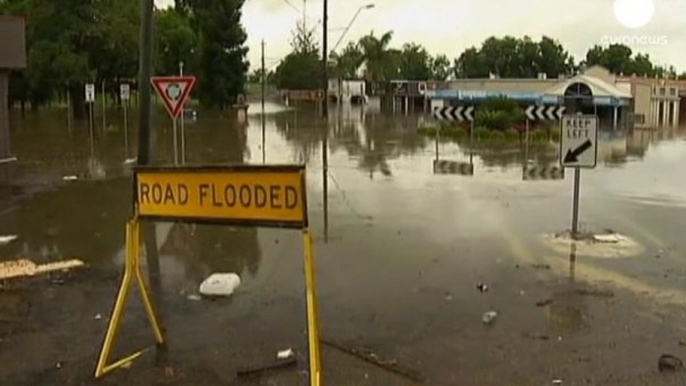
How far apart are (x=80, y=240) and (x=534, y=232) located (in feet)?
20.7

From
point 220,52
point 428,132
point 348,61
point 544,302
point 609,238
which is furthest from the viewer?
point 348,61

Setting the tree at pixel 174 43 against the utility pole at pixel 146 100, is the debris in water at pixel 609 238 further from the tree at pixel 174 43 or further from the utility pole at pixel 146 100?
the tree at pixel 174 43

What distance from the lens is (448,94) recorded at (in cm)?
6512

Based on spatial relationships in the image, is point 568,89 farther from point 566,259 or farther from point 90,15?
point 566,259

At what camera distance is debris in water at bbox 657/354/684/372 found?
612 cm

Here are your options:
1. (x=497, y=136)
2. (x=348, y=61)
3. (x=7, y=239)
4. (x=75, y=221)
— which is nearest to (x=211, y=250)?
(x=7, y=239)

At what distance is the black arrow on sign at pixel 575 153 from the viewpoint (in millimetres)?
11320

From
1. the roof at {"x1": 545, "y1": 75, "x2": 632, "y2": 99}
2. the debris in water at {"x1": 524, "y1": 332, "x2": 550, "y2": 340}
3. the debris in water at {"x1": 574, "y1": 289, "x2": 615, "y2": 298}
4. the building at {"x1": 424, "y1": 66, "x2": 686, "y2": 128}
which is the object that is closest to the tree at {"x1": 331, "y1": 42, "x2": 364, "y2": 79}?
the building at {"x1": 424, "y1": 66, "x2": 686, "y2": 128}

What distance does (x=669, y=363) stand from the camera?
6.17 m

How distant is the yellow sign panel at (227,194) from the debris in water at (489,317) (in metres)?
2.53

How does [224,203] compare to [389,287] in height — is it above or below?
above

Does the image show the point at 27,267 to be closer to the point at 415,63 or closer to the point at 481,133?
the point at 481,133

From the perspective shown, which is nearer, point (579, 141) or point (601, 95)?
point (579, 141)

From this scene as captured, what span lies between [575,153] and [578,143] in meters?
0.14
